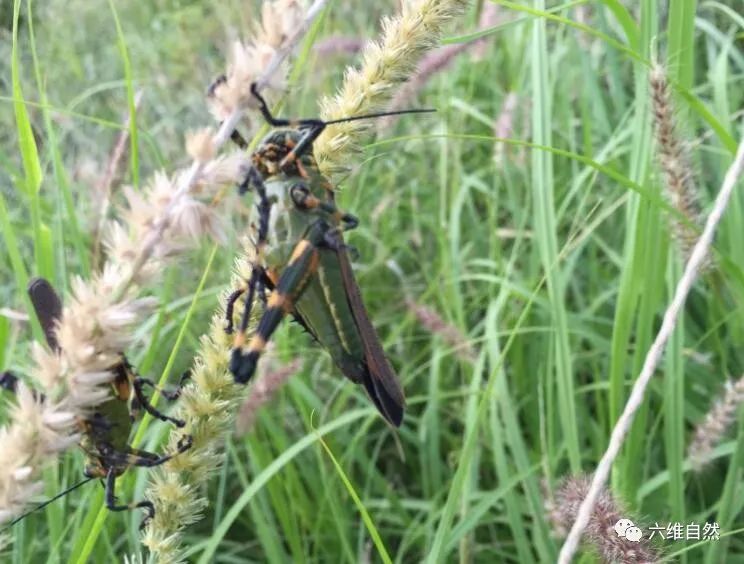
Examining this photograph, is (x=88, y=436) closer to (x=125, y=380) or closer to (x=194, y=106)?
(x=125, y=380)

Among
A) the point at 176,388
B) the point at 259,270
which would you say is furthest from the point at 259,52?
the point at 176,388

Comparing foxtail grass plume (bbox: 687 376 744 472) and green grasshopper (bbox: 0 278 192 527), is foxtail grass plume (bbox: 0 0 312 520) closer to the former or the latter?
green grasshopper (bbox: 0 278 192 527)

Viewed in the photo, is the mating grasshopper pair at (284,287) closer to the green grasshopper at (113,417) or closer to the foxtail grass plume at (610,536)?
the green grasshopper at (113,417)

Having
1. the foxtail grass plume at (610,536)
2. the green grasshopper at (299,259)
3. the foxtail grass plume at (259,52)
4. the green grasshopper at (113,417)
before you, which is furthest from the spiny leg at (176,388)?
the foxtail grass plume at (610,536)

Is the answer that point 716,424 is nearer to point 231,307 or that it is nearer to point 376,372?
point 376,372

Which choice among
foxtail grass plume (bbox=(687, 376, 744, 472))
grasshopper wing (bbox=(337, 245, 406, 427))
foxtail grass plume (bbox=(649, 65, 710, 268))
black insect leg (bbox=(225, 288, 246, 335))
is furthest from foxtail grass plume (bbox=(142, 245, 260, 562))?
foxtail grass plume (bbox=(687, 376, 744, 472))

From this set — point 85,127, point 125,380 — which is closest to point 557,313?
point 125,380

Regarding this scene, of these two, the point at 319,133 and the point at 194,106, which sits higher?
the point at 194,106

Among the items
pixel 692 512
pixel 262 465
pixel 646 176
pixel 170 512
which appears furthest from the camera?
pixel 692 512
